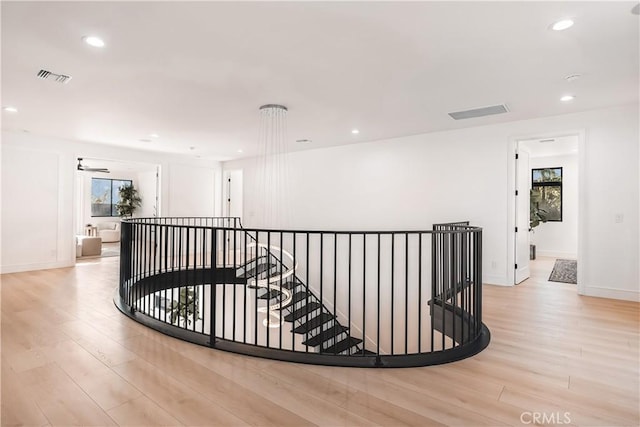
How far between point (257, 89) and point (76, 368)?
3261mm

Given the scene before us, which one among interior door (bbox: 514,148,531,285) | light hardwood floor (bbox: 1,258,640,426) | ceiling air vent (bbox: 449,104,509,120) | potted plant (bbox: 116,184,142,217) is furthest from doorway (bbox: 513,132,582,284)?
potted plant (bbox: 116,184,142,217)

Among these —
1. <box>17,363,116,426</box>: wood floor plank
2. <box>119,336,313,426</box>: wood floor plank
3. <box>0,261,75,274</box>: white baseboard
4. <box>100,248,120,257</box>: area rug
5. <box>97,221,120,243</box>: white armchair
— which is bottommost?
<box>17,363,116,426</box>: wood floor plank

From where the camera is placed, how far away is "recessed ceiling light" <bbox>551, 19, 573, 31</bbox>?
8.38ft

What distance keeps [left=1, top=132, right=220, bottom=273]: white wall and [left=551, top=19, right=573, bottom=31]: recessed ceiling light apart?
8319mm

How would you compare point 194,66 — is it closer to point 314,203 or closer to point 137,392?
point 137,392

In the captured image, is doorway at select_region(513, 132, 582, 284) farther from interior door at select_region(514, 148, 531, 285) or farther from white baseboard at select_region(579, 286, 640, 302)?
white baseboard at select_region(579, 286, 640, 302)

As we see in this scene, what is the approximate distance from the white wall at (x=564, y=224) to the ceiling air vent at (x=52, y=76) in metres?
9.98

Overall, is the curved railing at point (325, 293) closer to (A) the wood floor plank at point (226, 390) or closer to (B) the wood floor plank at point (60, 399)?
(A) the wood floor plank at point (226, 390)

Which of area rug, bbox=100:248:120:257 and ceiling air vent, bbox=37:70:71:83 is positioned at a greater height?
ceiling air vent, bbox=37:70:71:83

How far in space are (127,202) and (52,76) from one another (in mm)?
10465

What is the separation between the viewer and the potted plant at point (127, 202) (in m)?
12.9

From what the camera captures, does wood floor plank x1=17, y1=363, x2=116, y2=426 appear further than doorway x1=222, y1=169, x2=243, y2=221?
No

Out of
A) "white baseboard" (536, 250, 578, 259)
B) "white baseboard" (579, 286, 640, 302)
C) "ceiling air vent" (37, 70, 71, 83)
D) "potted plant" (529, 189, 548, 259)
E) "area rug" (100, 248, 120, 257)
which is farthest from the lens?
"area rug" (100, 248, 120, 257)

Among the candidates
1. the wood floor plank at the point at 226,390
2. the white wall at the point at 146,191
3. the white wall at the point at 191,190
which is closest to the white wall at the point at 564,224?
the white wall at the point at 191,190
